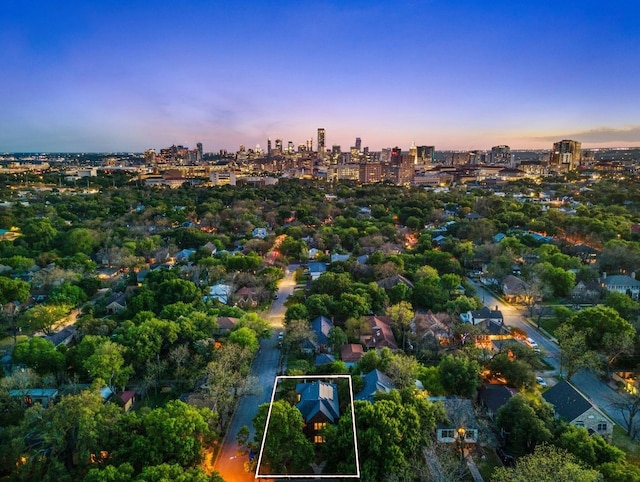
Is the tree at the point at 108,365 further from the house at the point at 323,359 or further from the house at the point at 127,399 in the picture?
the house at the point at 323,359

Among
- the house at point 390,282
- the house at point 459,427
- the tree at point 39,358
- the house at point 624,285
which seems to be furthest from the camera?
the house at point 624,285

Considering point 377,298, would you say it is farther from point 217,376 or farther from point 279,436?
point 279,436

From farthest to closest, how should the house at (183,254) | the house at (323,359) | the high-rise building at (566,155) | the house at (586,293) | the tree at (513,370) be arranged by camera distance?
the high-rise building at (566,155) → the house at (183,254) → the house at (586,293) → the house at (323,359) → the tree at (513,370)

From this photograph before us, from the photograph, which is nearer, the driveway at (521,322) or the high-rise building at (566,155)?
the driveway at (521,322)

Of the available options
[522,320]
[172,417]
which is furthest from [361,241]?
[172,417]

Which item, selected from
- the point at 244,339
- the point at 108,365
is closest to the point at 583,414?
the point at 244,339

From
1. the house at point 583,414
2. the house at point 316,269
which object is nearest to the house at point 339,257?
the house at point 316,269
